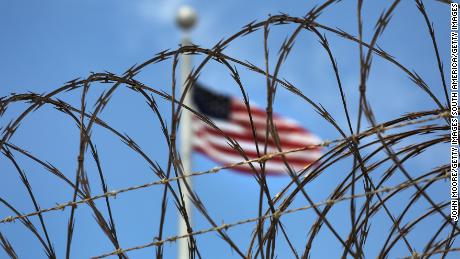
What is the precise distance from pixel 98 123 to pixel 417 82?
2354 mm

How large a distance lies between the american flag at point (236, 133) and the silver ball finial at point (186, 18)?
1805 mm

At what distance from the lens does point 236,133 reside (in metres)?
19.1

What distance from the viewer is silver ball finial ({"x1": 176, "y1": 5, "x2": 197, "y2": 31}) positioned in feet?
62.2

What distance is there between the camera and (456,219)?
548 cm

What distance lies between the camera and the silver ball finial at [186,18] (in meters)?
19.0

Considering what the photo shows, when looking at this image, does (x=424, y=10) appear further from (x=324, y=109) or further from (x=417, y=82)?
(x=324, y=109)

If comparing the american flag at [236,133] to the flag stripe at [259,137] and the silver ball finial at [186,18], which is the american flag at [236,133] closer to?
the flag stripe at [259,137]
